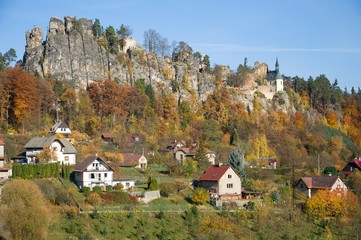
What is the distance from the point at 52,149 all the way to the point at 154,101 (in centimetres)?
2228

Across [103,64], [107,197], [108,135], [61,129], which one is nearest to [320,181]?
[107,197]

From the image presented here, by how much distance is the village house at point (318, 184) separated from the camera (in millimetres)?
52312

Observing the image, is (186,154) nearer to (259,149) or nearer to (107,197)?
(259,149)

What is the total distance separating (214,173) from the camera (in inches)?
2035

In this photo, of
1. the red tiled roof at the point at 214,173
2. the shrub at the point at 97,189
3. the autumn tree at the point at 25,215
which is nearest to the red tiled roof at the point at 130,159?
the red tiled roof at the point at 214,173

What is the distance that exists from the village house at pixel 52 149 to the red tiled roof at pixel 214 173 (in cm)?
1100

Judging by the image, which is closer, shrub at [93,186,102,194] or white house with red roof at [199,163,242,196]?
shrub at [93,186,102,194]

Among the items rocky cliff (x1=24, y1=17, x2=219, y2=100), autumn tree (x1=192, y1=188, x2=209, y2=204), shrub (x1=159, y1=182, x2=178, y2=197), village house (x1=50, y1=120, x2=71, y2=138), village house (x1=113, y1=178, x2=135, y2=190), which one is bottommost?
autumn tree (x1=192, y1=188, x2=209, y2=204)

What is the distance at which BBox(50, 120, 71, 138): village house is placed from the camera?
58.8 meters

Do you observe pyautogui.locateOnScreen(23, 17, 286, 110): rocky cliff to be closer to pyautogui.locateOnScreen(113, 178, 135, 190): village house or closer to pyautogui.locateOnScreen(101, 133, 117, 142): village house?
pyautogui.locateOnScreen(101, 133, 117, 142): village house

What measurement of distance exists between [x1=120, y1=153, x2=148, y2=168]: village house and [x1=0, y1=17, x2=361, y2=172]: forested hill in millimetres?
5501

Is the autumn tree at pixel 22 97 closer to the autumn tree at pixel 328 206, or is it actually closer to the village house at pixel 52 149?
the village house at pixel 52 149

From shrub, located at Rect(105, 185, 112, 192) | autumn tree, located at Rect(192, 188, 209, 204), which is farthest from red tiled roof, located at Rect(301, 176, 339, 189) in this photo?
shrub, located at Rect(105, 185, 112, 192)

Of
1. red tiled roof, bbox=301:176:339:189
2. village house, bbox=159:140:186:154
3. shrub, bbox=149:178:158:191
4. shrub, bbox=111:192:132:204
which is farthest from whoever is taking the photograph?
village house, bbox=159:140:186:154
